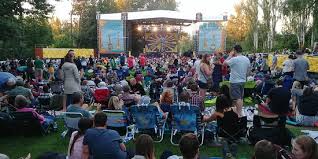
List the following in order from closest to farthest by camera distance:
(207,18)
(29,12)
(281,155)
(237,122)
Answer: (281,155) → (237,122) → (29,12) → (207,18)

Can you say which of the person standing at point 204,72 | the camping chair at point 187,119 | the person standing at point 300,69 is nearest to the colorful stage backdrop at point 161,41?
the person standing at point 300,69

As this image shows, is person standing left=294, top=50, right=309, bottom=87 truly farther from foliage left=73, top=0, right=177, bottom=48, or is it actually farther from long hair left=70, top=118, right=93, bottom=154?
foliage left=73, top=0, right=177, bottom=48

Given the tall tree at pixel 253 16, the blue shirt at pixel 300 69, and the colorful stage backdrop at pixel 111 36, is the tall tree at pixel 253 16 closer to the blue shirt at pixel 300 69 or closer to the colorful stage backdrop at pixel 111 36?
the colorful stage backdrop at pixel 111 36

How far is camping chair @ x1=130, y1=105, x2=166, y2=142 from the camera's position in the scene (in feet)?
22.9

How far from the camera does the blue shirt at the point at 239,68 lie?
7.96 m

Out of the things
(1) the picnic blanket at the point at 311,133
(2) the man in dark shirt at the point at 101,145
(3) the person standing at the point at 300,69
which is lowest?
(1) the picnic blanket at the point at 311,133

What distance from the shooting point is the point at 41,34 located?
3866 centimetres

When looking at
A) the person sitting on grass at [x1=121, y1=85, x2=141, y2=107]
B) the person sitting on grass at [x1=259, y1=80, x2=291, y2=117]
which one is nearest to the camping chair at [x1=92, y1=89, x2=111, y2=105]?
the person sitting on grass at [x1=121, y1=85, x2=141, y2=107]

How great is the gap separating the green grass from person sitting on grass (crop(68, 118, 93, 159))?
183 cm

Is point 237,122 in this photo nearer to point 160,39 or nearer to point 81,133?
point 81,133

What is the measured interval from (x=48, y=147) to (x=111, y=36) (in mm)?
28296

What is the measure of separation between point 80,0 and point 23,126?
51.9 meters

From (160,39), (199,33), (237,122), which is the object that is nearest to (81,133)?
(237,122)

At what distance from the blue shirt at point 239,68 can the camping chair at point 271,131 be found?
229 centimetres
